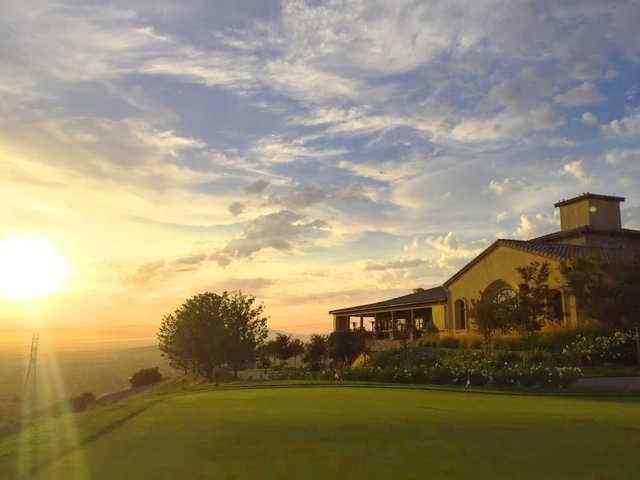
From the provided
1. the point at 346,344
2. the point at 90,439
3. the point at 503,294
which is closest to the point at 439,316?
the point at 503,294

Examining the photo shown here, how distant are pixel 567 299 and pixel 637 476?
2531 centimetres

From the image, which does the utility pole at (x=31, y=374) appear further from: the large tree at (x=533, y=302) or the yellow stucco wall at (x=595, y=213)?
the yellow stucco wall at (x=595, y=213)

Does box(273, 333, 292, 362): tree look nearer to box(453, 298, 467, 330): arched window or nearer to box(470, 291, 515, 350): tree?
box(453, 298, 467, 330): arched window

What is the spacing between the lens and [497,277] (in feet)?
115

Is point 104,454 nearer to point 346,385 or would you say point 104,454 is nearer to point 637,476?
point 637,476

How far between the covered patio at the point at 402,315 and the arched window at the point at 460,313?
158 centimetres

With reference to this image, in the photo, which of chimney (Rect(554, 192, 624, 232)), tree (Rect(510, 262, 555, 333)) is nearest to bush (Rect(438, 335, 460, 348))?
tree (Rect(510, 262, 555, 333))

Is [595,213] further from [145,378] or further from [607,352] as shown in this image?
[145,378]

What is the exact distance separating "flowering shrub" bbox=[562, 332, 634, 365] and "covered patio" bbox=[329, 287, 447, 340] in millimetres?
16287

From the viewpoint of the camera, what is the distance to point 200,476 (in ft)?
18.9

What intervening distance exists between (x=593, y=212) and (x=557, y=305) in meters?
10.1

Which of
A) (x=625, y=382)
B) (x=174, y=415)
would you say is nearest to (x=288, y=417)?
(x=174, y=415)

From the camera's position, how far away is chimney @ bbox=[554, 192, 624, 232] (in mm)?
37062

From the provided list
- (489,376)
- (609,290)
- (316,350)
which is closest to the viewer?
(489,376)
